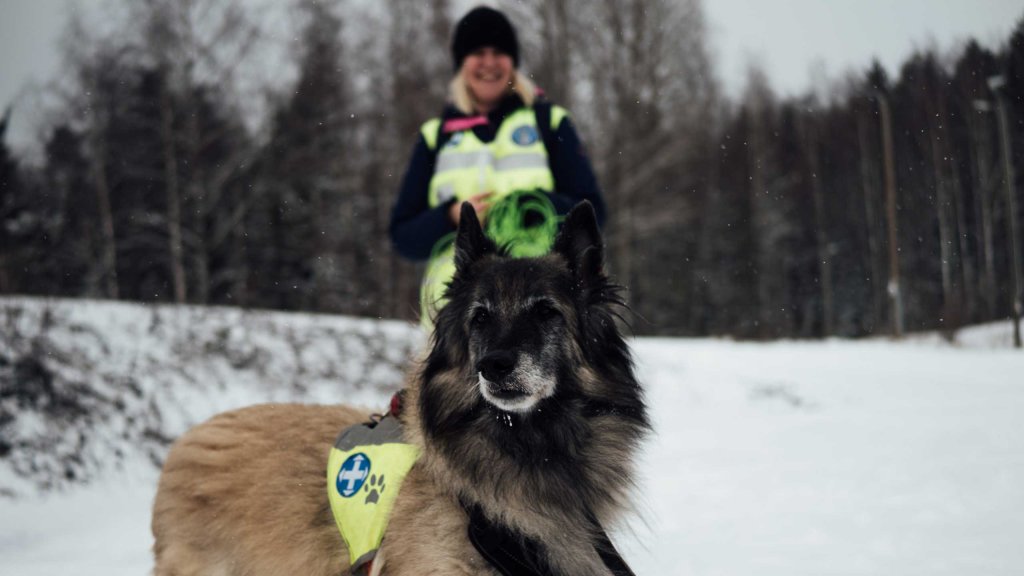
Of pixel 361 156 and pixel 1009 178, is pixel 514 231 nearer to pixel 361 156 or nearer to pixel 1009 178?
pixel 1009 178

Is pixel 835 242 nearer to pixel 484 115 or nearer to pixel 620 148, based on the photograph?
pixel 620 148

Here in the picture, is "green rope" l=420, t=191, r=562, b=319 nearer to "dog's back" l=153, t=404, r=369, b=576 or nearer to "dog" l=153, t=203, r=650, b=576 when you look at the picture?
"dog" l=153, t=203, r=650, b=576

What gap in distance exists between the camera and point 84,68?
1612 cm

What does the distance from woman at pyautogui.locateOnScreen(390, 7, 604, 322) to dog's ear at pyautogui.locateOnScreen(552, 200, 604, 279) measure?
619 mm

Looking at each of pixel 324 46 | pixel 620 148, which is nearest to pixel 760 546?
pixel 620 148

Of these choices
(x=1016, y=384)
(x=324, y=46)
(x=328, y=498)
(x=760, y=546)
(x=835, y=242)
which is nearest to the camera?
(x=328, y=498)

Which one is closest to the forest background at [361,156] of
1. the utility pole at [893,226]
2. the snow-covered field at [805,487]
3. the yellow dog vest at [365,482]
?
the utility pole at [893,226]

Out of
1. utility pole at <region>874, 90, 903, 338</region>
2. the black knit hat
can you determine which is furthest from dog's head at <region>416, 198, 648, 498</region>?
utility pole at <region>874, 90, 903, 338</region>

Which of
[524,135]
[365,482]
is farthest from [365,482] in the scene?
[524,135]

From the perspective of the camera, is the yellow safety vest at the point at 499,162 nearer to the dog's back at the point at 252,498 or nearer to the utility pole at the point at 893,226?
the dog's back at the point at 252,498

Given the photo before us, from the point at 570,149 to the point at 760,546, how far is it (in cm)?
246

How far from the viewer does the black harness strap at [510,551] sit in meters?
2.02

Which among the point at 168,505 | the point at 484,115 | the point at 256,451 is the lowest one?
the point at 168,505

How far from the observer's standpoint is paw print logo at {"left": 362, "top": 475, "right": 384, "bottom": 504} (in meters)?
2.22
